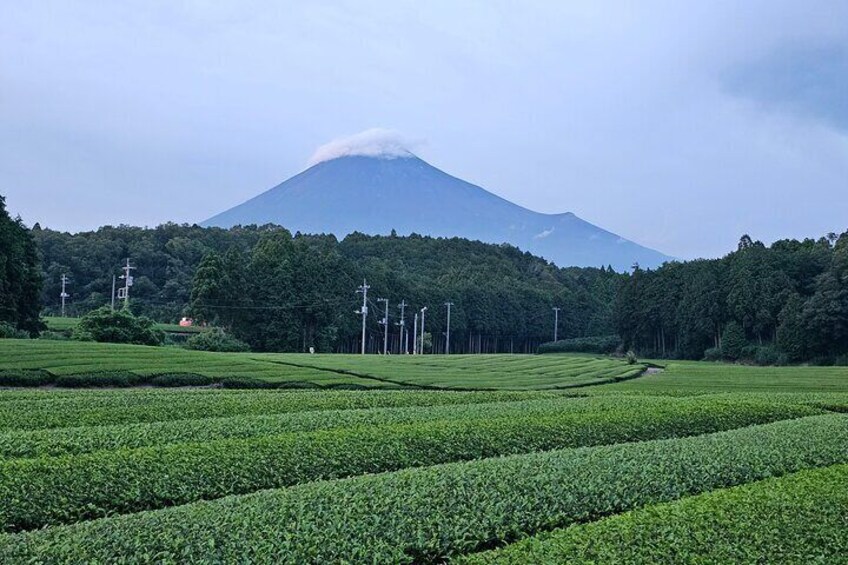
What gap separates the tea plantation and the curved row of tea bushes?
0.05 meters

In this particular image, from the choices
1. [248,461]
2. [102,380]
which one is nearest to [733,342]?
[102,380]

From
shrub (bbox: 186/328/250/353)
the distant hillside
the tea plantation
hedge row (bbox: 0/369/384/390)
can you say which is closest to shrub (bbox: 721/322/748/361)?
the distant hillside

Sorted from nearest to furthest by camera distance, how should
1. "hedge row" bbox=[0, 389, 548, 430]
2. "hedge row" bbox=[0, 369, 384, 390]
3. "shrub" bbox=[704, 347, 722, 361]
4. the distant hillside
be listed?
"hedge row" bbox=[0, 389, 548, 430] → "hedge row" bbox=[0, 369, 384, 390] → the distant hillside → "shrub" bbox=[704, 347, 722, 361]

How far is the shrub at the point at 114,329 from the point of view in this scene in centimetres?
4172

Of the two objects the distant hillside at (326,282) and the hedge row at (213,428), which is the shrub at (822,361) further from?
the hedge row at (213,428)

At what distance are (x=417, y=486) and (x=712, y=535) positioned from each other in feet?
9.26

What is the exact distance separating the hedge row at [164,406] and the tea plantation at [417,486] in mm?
96

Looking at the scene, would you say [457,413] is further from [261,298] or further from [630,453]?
[261,298]

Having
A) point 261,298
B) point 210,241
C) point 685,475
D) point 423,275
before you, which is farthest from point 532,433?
point 423,275

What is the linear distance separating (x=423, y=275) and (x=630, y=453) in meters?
99.8

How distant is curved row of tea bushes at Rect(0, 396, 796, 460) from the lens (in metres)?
9.74

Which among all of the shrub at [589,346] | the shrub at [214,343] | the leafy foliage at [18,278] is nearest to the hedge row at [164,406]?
the leafy foliage at [18,278]

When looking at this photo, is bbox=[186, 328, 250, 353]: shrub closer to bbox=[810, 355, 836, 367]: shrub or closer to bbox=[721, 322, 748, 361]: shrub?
bbox=[721, 322, 748, 361]: shrub

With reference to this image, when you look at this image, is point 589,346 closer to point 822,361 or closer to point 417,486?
point 822,361
